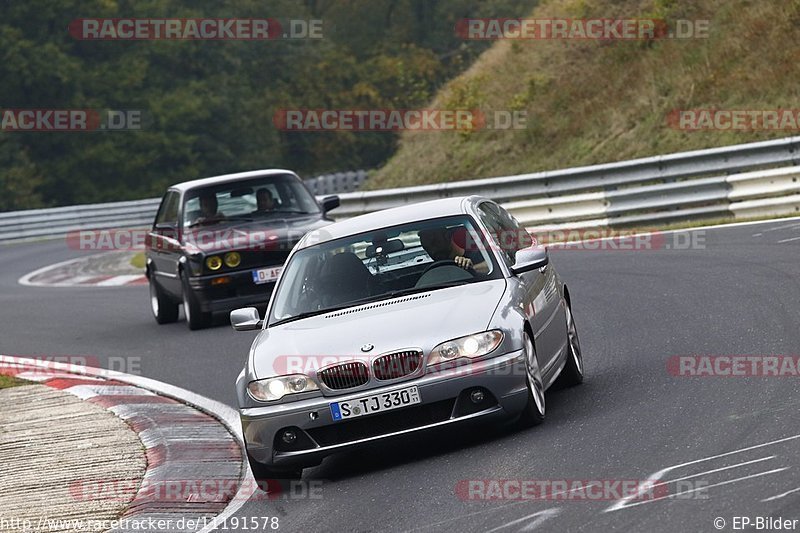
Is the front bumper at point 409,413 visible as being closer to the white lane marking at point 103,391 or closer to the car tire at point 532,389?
the car tire at point 532,389

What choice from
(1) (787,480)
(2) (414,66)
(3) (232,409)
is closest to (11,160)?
(2) (414,66)

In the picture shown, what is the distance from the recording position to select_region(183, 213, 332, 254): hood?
Result: 15.4 metres

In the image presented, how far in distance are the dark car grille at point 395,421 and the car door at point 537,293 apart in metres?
0.84

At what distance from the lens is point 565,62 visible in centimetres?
3088

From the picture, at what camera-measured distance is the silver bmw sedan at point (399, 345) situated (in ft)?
25.4

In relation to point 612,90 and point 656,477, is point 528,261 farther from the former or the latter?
point 612,90

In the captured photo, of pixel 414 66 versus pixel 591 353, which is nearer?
pixel 591 353

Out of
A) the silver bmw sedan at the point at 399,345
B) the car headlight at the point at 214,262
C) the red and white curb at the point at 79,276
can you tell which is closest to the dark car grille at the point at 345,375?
the silver bmw sedan at the point at 399,345

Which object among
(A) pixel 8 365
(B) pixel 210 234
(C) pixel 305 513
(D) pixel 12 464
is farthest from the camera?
(B) pixel 210 234

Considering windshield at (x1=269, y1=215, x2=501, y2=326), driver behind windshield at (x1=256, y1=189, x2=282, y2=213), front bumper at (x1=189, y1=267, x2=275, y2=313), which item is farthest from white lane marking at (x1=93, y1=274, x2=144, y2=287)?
windshield at (x1=269, y1=215, x2=501, y2=326)

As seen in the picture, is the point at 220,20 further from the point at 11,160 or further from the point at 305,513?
the point at 305,513

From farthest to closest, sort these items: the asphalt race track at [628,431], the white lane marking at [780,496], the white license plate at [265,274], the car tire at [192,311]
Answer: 1. the car tire at [192,311]
2. the white license plate at [265,274]
3. the asphalt race track at [628,431]
4. the white lane marking at [780,496]

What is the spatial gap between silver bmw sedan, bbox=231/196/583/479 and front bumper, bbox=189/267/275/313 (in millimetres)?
6301

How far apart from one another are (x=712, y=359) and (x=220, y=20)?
63425mm
